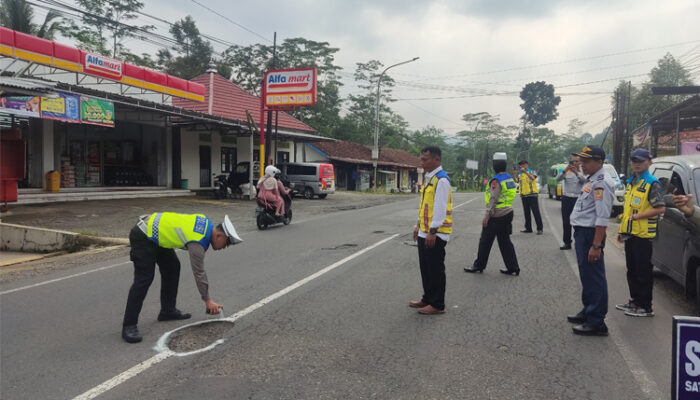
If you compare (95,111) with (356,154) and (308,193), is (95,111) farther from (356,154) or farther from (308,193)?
(356,154)

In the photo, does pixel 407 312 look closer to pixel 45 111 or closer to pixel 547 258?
pixel 547 258

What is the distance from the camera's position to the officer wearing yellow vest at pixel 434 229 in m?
5.02

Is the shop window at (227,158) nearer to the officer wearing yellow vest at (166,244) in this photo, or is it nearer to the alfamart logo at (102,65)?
the alfamart logo at (102,65)

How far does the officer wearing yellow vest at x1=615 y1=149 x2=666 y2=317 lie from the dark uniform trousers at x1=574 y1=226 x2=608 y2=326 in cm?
67

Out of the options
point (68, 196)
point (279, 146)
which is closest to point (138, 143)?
point (68, 196)

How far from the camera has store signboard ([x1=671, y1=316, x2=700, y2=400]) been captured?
2.11 metres

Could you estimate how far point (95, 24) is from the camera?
34062mm

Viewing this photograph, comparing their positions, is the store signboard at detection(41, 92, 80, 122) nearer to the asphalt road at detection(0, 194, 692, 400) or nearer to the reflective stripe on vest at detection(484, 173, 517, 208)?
the asphalt road at detection(0, 194, 692, 400)

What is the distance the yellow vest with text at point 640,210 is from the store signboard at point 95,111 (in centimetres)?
1507

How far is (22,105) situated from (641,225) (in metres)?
14.9

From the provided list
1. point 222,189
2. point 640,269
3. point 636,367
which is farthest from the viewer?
point 222,189

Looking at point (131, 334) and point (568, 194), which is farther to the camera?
point (568, 194)

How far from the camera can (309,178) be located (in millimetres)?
25531

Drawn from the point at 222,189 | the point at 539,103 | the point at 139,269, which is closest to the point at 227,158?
the point at 222,189
